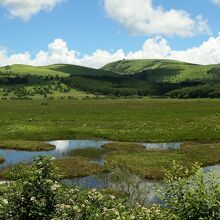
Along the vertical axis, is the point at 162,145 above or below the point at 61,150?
above

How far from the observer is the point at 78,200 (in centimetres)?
1677

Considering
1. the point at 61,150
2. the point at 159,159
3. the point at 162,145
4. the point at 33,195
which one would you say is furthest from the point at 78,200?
the point at 162,145

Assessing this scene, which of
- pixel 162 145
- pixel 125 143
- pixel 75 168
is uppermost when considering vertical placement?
pixel 125 143

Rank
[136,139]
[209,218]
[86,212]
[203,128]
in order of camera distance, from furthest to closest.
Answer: [203,128]
[136,139]
[86,212]
[209,218]

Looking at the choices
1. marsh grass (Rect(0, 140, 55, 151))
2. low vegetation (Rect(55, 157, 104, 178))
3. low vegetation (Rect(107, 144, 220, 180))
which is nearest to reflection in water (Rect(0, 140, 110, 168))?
marsh grass (Rect(0, 140, 55, 151))

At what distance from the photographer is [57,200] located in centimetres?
1658

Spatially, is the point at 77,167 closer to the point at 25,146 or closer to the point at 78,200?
the point at 25,146

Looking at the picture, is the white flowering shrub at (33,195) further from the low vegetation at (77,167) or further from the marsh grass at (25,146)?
the marsh grass at (25,146)

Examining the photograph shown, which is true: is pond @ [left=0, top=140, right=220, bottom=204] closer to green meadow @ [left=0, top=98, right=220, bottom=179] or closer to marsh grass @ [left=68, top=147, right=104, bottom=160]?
marsh grass @ [left=68, top=147, right=104, bottom=160]

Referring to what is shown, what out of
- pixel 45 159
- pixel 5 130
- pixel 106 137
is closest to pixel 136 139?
pixel 106 137

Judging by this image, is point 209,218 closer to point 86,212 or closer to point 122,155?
point 86,212

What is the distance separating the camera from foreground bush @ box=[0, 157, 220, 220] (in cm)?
1339

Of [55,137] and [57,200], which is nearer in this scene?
[57,200]

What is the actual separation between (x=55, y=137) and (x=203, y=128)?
28065 mm
